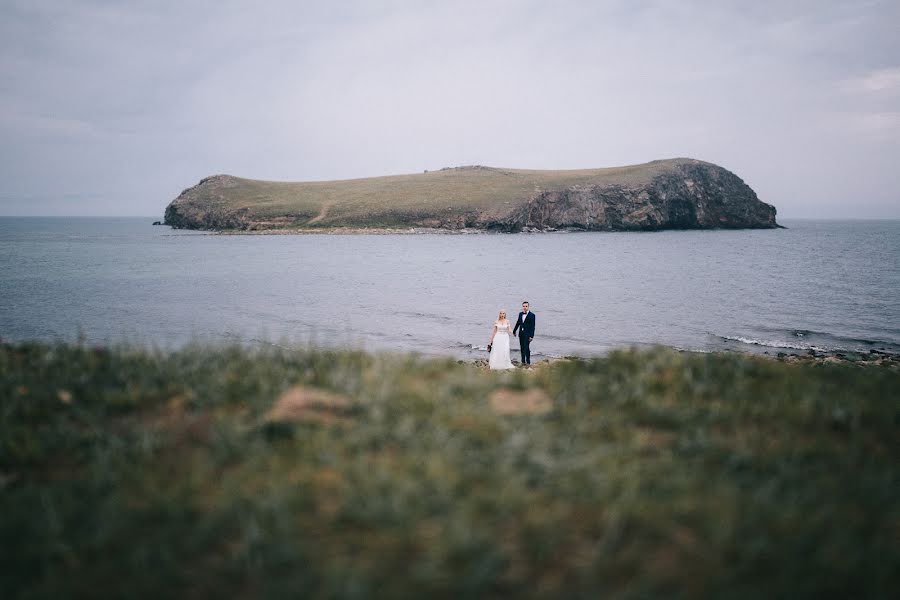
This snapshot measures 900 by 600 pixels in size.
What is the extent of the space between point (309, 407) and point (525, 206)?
491 feet

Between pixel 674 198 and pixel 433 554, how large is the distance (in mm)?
168848

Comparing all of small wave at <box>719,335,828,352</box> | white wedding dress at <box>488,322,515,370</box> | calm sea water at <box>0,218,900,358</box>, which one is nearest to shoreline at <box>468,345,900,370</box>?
small wave at <box>719,335,828,352</box>

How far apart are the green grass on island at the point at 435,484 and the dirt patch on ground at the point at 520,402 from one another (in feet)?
0.22

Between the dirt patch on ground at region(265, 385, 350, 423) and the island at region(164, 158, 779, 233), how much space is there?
14704 centimetres

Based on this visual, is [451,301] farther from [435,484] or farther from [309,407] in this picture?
[435,484]

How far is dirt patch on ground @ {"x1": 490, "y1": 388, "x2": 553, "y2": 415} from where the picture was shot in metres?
6.54

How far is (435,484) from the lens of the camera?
4.74 meters

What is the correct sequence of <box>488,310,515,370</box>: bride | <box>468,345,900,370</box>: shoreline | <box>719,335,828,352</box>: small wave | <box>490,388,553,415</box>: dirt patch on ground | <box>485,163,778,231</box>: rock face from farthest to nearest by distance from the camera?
<box>485,163,778,231</box>: rock face < <box>719,335,828,352</box>: small wave < <box>468,345,900,370</box>: shoreline < <box>488,310,515,370</box>: bride < <box>490,388,553,415</box>: dirt patch on ground

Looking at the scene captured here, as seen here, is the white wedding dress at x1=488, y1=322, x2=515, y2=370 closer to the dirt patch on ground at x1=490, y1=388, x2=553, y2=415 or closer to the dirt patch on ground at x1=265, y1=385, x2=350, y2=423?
the dirt patch on ground at x1=490, y1=388, x2=553, y2=415

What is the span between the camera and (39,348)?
9.22m

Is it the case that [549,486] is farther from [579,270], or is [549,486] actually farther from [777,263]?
[777,263]

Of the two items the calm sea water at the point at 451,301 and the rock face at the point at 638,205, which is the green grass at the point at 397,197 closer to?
the rock face at the point at 638,205

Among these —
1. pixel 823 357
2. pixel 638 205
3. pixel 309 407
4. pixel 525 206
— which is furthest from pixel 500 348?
pixel 638 205

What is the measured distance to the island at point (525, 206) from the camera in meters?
152
